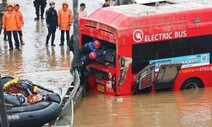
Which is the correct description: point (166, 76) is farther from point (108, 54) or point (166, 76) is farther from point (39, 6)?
point (39, 6)

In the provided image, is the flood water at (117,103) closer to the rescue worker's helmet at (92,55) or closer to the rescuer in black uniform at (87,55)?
the rescuer in black uniform at (87,55)

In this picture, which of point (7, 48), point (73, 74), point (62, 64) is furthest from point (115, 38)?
point (7, 48)

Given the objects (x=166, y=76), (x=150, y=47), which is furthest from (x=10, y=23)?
(x=166, y=76)

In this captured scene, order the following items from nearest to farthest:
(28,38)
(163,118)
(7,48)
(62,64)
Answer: (163,118) → (62,64) → (7,48) → (28,38)

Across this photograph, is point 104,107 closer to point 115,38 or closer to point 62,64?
point 115,38

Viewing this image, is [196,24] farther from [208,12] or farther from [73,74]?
[73,74]

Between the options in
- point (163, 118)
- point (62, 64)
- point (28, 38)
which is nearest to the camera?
point (163, 118)

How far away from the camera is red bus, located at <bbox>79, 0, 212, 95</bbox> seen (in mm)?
16312

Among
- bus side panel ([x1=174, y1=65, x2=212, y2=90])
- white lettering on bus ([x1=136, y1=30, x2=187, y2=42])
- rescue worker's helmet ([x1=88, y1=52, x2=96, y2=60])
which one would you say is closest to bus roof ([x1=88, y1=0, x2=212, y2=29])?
white lettering on bus ([x1=136, y1=30, x2=187, y2=42])

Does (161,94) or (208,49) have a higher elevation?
(208,49)

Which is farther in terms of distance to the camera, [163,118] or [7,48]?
[7,48]

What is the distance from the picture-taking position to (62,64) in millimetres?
→ 20219

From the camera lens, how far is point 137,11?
17219mm

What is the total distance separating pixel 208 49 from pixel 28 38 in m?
9.38
